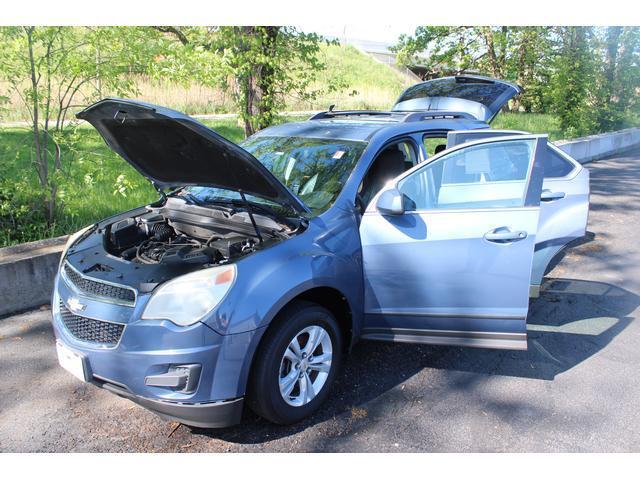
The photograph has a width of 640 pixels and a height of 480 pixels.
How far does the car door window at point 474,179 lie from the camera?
3594mm

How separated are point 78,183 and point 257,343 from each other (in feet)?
13.5

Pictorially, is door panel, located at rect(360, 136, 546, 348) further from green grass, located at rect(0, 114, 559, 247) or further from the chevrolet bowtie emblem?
green grass, located at rect(0, 114, 559, 247)

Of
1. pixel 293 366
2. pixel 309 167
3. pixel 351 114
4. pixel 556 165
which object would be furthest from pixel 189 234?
pixel 556 165

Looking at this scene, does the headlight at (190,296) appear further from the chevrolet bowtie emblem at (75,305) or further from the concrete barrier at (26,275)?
the concrete barrier at (26,275)

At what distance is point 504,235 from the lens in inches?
129

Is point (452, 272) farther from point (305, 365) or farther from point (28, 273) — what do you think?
point (28, 273)

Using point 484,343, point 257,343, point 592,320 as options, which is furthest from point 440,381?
point 592,320

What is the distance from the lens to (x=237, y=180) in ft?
10.2

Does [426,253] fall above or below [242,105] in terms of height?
below

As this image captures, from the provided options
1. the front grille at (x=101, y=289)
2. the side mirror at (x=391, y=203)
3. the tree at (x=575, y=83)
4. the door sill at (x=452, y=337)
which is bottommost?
the door sill at (x=452, y=337)

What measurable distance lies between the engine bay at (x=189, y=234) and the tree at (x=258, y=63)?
9.52 ft

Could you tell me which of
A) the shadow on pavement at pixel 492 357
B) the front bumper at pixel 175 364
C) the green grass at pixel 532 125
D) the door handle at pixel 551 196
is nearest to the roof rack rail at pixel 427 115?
the door handle at pixel 551 196

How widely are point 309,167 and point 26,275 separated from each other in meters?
2.90
